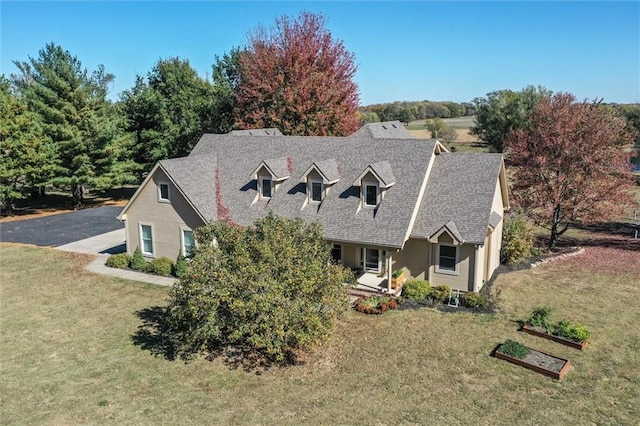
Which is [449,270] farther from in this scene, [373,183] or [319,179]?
[319,179]

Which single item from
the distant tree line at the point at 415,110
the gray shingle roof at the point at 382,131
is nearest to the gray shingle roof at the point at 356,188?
the gray shingle roof at the point at 382,131

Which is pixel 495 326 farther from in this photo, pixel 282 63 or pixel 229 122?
pixel 229 122

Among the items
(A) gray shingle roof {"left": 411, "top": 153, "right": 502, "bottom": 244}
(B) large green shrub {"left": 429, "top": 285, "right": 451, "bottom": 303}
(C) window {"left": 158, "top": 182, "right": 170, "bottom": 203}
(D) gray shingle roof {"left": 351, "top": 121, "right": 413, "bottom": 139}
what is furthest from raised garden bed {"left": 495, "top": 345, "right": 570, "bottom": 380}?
(D) gray shingle roof {"left": 351, "top": 121, "right": 413, "bottom": 139}

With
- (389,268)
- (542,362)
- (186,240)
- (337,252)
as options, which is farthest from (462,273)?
(186,240)

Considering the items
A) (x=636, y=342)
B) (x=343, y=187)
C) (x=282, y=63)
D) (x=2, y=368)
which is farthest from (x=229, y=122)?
(x=636, y=342)

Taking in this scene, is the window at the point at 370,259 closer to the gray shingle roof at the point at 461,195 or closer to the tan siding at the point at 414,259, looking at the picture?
the tan siding at the point at 414,259

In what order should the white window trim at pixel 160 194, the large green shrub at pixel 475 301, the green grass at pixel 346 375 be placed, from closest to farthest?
1. the green grass at pixel 346 375
2. the large green shrub at pixel 475 301
3. the white window trim at pixel 160 194

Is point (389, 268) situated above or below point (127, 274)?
above
